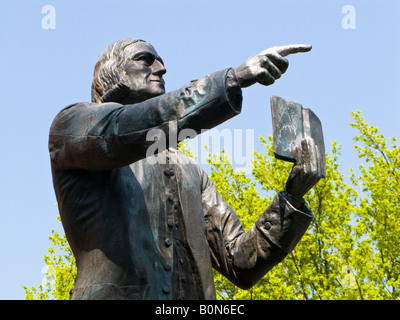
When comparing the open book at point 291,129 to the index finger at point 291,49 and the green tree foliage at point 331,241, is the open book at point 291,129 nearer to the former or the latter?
the index finger at point 291,49

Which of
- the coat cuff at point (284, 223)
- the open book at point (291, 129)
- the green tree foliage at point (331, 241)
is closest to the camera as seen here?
the open book at point (291, 129)

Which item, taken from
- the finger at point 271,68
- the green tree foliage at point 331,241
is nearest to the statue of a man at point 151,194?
the finger at point 271,68

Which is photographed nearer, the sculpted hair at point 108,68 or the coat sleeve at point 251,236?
the coat sleeve at point 251,236

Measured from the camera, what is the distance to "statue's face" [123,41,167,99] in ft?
14.4

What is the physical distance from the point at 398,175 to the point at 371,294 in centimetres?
308

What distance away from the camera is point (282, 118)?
409 centimetres

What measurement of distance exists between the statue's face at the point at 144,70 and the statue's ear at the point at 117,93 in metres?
0.03

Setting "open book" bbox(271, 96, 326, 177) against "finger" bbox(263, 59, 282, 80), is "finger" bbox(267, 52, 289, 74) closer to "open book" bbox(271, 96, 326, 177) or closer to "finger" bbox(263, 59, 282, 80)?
"finger" bbox(263, 59, 282, 80)

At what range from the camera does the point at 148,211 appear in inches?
161

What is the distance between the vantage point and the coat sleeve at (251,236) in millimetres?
4234

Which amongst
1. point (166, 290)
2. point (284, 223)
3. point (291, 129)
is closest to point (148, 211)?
point (166, 290)
